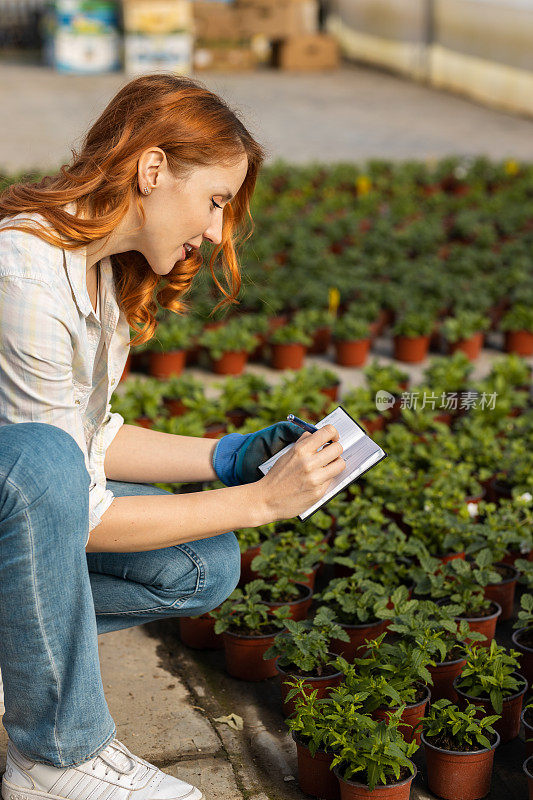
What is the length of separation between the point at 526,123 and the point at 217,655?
10361 millimetres

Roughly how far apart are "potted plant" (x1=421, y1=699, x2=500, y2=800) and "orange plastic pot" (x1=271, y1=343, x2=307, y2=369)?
278cm

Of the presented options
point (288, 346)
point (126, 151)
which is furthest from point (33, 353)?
point (288, 346)

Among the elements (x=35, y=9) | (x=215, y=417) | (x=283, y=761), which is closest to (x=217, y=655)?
(x=283, y=761)

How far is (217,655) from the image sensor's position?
8.21 feet

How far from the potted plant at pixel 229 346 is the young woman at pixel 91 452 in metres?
2.42

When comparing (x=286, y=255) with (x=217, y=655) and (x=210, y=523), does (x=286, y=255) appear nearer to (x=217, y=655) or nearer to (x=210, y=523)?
(x=217, y=655)

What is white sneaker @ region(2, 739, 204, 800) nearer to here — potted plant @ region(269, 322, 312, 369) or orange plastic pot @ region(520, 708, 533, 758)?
orange plastic pot @ region(520, 708, 533, 758)

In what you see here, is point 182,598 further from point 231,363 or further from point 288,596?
point 231,363

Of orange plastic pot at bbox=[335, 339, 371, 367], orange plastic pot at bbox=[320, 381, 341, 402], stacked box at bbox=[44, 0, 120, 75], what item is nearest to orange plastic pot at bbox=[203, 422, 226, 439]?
orange plastic pot at bbox=[320, 381, 341, 402]

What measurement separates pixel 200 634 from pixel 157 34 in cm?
1193

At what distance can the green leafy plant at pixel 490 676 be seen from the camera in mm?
2037

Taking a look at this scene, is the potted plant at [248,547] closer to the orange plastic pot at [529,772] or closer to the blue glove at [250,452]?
the blue glove at [250,452]

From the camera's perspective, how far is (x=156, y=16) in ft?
41.5

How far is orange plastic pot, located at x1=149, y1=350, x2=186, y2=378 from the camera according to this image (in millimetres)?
4492
